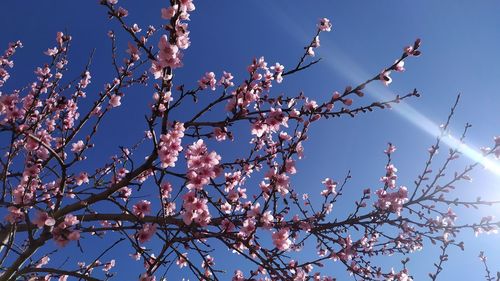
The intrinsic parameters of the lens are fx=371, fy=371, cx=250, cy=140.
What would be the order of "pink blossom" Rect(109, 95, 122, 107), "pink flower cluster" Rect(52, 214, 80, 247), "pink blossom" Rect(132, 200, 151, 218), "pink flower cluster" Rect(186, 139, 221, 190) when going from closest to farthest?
1. "pink flower cluster" Rect(52, 214, 80, 247)
2. "pink flower cluster" Rect(186, 139, 221, 190)
3. "pink blossom" Rect(132, 200, 151, 218)
4. "pink blossom" Rect(109, 95, 122, 107)

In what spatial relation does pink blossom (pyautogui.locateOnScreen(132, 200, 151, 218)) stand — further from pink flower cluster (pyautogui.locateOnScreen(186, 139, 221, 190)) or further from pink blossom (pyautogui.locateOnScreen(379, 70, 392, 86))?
pink blossom (pyautogui.locateOnScreen(379, 70, 392, 86))

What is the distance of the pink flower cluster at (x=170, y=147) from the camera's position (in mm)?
3803

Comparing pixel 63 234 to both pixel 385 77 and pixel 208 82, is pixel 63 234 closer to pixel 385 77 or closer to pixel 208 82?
pixel 208 82

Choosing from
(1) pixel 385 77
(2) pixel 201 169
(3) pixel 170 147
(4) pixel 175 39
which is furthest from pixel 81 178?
(1) pixel 385 77

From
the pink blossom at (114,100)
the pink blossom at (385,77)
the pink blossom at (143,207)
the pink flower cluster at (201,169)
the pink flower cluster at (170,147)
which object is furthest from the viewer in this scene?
the pink blossom at (114,100)

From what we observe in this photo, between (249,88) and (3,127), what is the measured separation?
8.16 ft

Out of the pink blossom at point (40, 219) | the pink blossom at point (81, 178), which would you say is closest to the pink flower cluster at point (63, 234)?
the pink blossom at point (40, 219)

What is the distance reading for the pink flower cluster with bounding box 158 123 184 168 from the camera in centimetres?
380

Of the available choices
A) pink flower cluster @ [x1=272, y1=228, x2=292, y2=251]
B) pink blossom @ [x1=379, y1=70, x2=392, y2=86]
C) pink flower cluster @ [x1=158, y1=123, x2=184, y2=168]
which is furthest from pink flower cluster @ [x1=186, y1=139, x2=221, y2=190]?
pink blossom @ [x1=379, y1=70, x2=392, y2=86]

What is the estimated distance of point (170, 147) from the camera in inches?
151

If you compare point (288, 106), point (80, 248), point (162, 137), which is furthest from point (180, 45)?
point (80, 248)

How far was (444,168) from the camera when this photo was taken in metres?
5.24

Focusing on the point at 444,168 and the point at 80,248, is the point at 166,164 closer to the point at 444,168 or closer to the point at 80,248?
the point at 80,248

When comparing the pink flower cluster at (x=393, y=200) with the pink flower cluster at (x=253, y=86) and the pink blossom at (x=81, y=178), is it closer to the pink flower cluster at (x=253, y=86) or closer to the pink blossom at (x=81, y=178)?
the pink flower cluster at (x=253, y=86)
